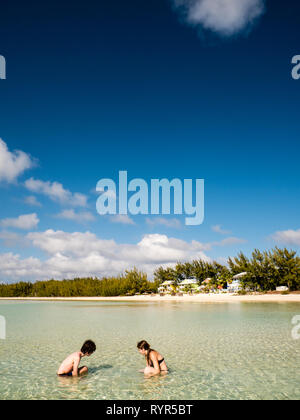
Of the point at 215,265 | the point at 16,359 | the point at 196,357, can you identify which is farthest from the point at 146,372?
the point at 215,265

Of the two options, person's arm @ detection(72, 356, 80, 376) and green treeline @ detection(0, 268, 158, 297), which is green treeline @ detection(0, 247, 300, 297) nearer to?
green treeline @ detection(0, 268, 158, 297)

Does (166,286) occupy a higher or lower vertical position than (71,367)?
lower

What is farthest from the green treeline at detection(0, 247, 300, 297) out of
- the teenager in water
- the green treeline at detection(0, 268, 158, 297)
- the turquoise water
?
the teenager in water

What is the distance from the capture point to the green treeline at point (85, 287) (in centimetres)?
6412

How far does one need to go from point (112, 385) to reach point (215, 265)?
189 ft

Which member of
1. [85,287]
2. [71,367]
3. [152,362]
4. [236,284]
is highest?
[152,362]

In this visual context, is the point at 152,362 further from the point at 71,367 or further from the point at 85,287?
the point at 85,287

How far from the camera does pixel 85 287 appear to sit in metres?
68.8

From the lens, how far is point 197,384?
7316mm

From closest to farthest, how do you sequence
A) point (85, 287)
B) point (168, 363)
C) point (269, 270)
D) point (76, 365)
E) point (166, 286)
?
Result: point (76, 365) → point (168, 363) → point (269, 270) → point (166, 286) → point (85, 287)

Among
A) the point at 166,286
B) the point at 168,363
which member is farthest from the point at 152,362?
the point at 166,286

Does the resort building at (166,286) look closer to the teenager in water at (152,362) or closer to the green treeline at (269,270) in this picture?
the green treeline at (269,270)

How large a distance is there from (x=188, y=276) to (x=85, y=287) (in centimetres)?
2257
